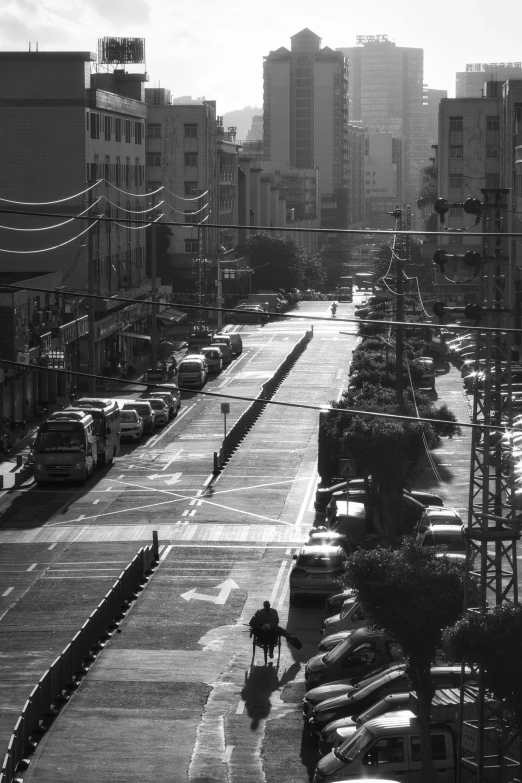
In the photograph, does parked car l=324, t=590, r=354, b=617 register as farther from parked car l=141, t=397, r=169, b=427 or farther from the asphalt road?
parked car l=141, t=397, r=169, b=427

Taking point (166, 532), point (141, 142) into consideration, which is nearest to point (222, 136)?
point (141, 142)

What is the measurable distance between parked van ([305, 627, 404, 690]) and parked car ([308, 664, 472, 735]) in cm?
189

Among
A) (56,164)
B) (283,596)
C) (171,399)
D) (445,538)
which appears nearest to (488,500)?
(283,596)

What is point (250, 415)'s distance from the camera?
201ft

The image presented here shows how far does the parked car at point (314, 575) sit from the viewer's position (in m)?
30.9

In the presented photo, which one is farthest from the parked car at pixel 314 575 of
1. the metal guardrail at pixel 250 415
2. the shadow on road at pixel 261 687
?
the metal guardrail at pixel 250 415

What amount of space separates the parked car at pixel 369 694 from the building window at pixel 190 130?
108m

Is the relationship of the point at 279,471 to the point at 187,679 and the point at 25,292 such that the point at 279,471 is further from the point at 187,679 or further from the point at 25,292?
the point at 187,679

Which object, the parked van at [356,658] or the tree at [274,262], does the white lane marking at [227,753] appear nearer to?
the parked van at [356,658]

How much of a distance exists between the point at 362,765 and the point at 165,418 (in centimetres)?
4230

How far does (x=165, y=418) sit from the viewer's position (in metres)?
60.3

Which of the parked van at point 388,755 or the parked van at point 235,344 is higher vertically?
the parked van at point 235,344

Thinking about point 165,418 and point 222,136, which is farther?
point 222,136

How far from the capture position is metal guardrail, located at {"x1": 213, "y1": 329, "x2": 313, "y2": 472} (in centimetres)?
5134
